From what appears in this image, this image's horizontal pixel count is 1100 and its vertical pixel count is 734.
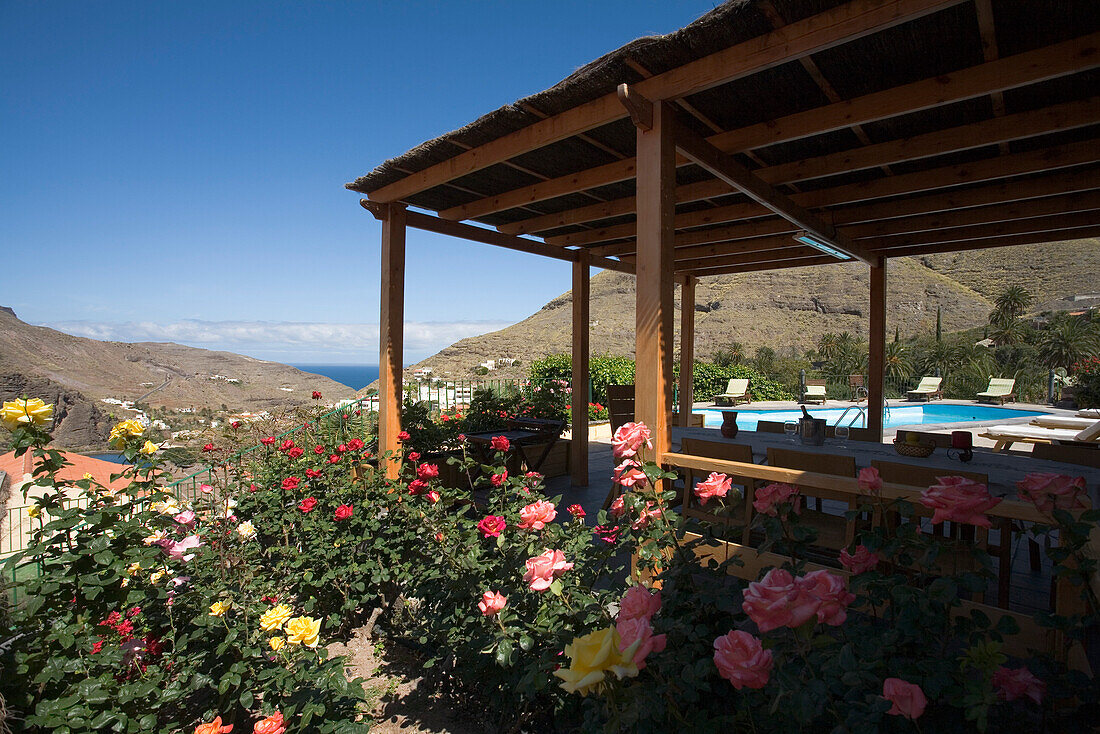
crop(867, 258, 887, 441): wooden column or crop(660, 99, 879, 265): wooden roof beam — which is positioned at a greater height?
crop(660, 99, 879, 265): wooden roof beam

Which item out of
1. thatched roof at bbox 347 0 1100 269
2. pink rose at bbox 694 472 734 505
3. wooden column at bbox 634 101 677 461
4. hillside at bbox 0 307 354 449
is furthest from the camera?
hillside at bbox 0 307 354 449

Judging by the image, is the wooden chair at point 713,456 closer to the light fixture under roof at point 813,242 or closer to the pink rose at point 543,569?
the pink rose at point 543,569

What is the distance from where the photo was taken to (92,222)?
42.6 meters

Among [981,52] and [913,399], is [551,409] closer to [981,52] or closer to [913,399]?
[981,52]

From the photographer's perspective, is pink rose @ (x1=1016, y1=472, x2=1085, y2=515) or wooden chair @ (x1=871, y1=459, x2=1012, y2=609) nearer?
pink rose @ (x1=1016, y1=472, x2=1085, y2=515)

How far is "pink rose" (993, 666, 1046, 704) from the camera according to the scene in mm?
1019

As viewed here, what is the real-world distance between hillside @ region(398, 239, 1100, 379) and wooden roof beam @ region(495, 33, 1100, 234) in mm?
23111

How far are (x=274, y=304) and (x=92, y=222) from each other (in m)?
18.5

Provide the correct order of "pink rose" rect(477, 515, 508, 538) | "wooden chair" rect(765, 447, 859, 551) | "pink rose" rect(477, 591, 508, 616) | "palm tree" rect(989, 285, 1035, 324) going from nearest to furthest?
"pink rose" rect(477, 591, 508, 616) < "pink rose" rect(477, 515, 508, 538) < "wooden chair" rect(765, 447, 859, 551) < "palm tree" rect(989, 285, 1035, 324)

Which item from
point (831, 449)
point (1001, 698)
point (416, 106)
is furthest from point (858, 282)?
point (1001, 698)

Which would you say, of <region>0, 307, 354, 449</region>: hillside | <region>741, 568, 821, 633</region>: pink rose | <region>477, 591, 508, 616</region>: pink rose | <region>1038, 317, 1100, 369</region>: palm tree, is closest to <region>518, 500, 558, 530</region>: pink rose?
<region>477, 591, 508, 616</region>: pink rose

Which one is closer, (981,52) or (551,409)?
(981,52)

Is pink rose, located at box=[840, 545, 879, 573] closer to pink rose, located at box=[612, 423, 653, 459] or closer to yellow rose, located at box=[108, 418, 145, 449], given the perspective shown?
pink rose, located at box=[612, 423, 653, 459]

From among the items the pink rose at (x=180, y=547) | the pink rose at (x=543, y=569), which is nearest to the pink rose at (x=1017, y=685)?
the pink rose at (x=543, y=569)
